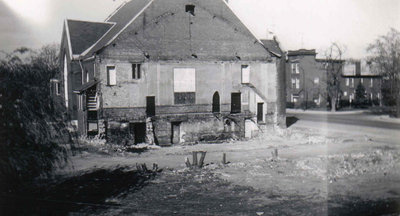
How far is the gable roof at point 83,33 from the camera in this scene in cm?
3297

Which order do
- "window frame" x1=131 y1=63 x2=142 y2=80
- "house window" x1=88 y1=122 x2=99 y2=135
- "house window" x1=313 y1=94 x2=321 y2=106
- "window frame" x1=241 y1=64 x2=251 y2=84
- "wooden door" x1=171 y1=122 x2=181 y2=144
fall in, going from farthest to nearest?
"house window" x1=313 y1=94 x2=321 y2=106 < "window frame" x1=241 y1=64 x2=251 y2=84 < "wooden door" x1=171 y1=122 x2=181 y2=144 < "house window" x1=88 y1=122 x2=99 y2=135 < "window frame" x1=131 y1=63 x2=142 y2=80

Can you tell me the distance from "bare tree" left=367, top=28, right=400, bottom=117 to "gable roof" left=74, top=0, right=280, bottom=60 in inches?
624

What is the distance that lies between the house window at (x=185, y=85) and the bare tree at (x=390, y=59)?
22.0m

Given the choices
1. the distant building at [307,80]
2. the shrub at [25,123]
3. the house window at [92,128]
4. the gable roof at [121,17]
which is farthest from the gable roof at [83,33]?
the distant building at [307,80]

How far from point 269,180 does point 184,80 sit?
14.4 meters

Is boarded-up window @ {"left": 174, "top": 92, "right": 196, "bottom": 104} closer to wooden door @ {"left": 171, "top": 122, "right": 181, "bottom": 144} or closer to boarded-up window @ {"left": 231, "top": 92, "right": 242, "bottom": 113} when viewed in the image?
wooden door @ {"left": 171, "top": 122, "right": 181, "bottom": 144}

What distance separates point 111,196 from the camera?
15125 mm

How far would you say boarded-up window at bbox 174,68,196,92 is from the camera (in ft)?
96.4

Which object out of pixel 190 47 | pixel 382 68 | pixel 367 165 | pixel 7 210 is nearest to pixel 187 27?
pixel 190 47

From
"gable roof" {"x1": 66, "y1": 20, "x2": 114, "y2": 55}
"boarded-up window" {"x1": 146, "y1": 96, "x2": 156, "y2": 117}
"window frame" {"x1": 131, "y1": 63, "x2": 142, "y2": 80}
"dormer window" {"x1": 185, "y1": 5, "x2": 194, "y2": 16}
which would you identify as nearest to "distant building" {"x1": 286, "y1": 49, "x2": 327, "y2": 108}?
"dormer window" {"x1": 185, "y1": 5, "x2": 194, "y2": 16}

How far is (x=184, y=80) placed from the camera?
29609 millimetres

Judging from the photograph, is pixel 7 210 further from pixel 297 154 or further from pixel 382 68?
pixel 382 68

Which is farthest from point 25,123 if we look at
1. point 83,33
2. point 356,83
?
point 356,83

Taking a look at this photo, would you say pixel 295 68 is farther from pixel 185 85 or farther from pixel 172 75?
pixel 172 75
